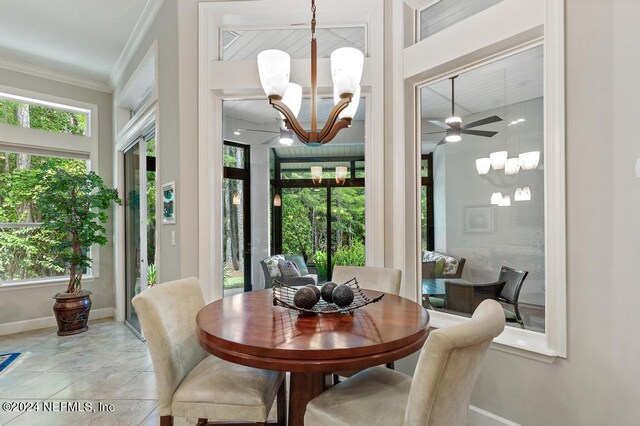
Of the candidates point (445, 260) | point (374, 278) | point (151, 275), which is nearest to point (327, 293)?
point (374, 278)

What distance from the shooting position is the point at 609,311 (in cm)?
157

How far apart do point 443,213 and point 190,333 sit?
1.88m

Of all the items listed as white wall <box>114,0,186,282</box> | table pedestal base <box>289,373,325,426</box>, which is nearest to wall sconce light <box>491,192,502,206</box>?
table pedestal base <box>289,373,325,426</box>

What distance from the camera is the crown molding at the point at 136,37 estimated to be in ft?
9.79

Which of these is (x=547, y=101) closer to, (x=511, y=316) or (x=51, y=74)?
(x=511, y=316)

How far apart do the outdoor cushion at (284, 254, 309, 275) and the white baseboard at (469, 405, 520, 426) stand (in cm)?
157

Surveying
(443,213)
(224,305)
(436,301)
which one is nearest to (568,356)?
(436,301)

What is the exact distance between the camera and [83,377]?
8.99 feet

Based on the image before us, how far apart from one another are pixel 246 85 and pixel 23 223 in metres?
3.60

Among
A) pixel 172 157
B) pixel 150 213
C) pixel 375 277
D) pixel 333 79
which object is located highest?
pixel 333 79

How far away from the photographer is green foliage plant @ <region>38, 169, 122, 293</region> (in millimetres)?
3738

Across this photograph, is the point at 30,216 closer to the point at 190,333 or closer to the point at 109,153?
the point at 109,153

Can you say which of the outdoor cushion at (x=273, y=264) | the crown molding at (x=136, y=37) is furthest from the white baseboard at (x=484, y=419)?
the crown molding at (x=136, y=37)

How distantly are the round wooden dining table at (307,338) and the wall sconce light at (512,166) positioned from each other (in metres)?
1.14
